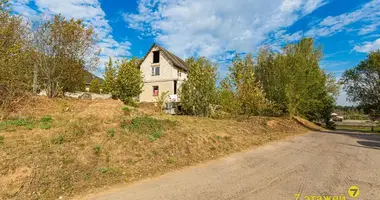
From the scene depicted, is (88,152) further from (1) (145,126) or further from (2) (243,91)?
(2) (243,91)

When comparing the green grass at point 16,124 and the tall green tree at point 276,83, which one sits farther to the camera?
the tall green tree at point 276,83

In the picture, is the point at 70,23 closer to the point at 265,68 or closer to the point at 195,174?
the point at 195,174

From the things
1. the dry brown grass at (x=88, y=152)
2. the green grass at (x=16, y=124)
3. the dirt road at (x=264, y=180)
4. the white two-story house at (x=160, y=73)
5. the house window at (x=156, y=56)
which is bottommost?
the dirt road at (x=264, y=180)

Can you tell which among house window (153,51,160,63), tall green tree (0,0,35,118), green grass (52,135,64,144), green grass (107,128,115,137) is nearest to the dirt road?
green grass (52,135,64,144)

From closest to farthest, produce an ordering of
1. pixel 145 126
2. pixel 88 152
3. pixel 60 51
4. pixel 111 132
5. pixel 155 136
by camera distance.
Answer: pixel 88 152
pixel 111 132
pixel 155 136
pixel 145 126
pixel 60 51

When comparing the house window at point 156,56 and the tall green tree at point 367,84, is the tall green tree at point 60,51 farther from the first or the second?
the tall green tree at point 367,84

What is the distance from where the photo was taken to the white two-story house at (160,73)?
28062 mm

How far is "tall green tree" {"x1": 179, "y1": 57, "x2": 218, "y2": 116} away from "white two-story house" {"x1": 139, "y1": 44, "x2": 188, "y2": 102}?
12.4 meters

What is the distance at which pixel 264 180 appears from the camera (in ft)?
16.0

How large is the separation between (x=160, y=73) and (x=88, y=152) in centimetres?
2380

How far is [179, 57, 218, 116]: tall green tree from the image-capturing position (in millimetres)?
14531

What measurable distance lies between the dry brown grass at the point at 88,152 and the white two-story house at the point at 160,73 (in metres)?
18.8

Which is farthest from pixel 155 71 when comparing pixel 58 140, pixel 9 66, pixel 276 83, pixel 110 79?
pixel 58 140

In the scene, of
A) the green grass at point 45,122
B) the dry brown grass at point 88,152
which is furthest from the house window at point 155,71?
the green grass at point 45,122
